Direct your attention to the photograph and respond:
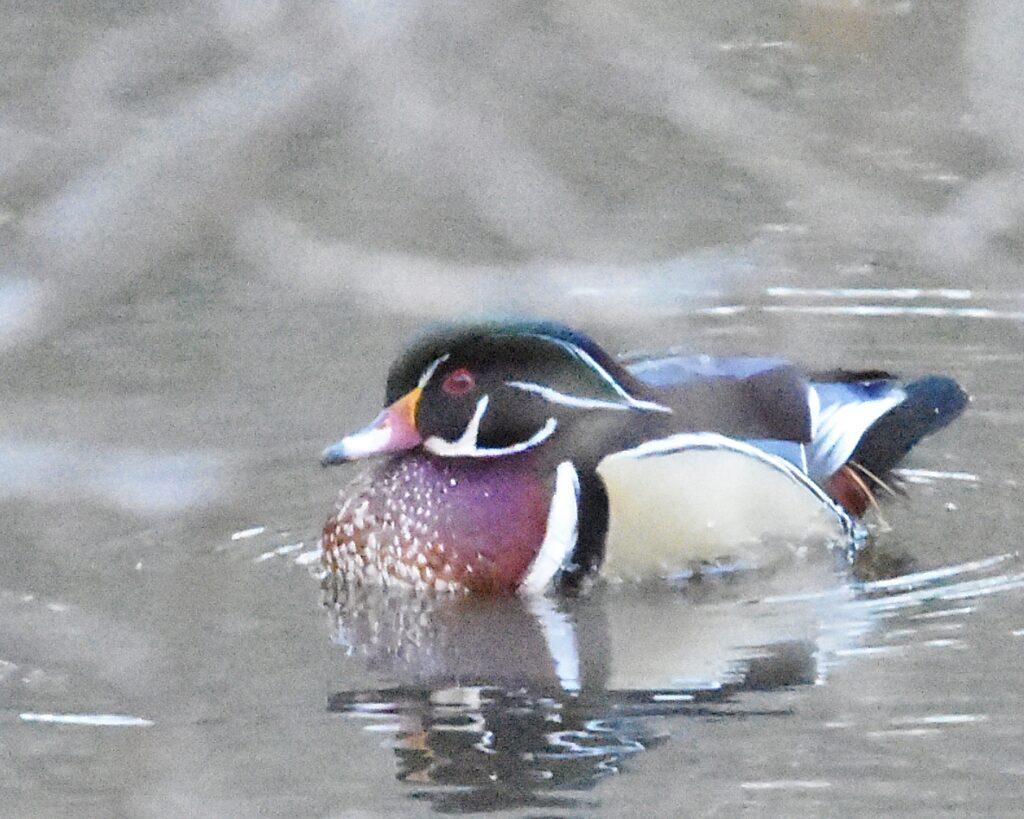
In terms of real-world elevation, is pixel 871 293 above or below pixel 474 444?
above

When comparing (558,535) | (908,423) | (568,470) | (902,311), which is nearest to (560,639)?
(558,535)

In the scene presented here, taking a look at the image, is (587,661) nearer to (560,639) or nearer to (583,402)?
(560,639)

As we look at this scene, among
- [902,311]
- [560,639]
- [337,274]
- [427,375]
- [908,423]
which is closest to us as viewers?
[337,274]

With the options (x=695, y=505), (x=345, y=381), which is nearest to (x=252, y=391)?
(x=345, y=381)

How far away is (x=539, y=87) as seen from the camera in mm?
1643

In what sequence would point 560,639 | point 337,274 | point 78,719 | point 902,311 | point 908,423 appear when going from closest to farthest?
point 337,274, point 78,719, point 560,639, point 908,423, point 902,311

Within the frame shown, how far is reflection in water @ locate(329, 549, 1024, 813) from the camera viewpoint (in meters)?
3.64

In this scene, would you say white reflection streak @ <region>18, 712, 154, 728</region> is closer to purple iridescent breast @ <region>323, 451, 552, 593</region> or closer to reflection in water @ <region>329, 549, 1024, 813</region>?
reflection in water @ <region>329, 549, 1024, 813</region>

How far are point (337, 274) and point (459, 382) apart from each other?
3270mm

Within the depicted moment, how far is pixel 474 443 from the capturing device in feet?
15.9

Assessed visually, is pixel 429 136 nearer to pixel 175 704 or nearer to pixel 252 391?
pixel 175 704

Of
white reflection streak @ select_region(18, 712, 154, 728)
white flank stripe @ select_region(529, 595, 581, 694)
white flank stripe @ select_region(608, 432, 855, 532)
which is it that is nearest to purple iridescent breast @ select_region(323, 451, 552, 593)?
white flank stripe @ select_region(529, 595, 581, 694)

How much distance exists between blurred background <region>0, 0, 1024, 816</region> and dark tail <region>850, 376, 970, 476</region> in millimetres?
128

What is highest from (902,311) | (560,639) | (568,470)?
(902,311)
